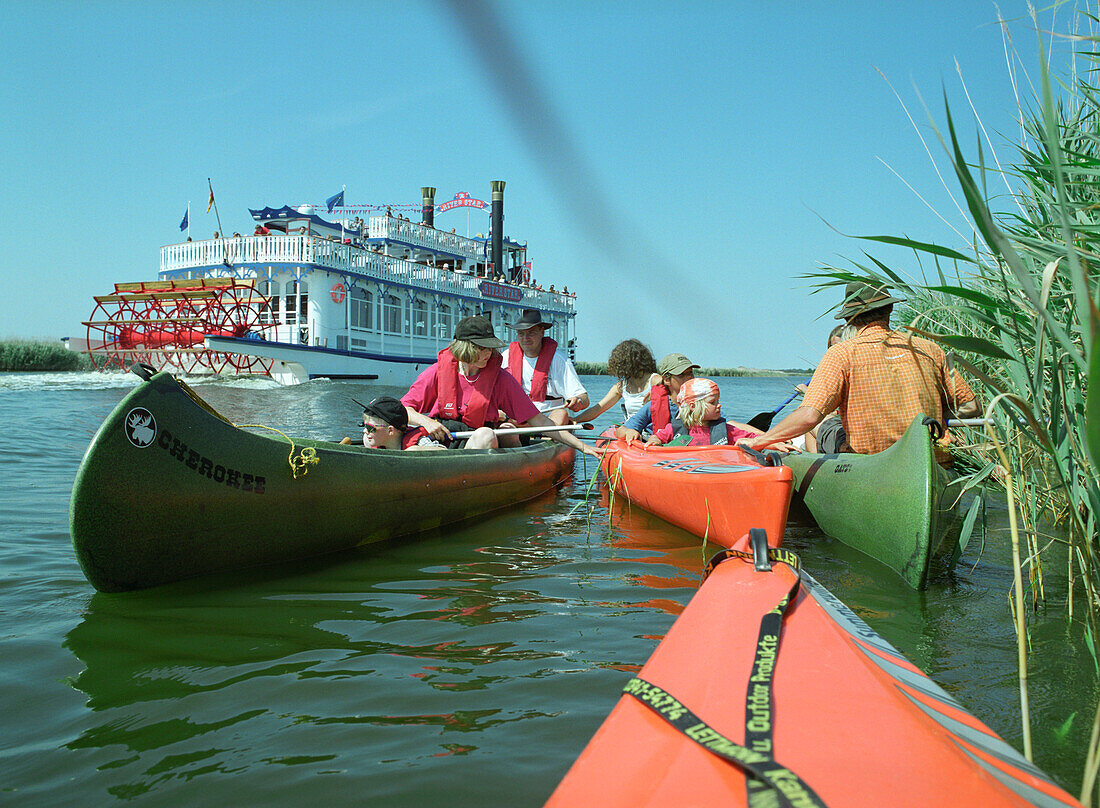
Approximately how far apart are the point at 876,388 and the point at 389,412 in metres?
3.04

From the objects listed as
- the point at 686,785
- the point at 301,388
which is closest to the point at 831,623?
the point at 686,785

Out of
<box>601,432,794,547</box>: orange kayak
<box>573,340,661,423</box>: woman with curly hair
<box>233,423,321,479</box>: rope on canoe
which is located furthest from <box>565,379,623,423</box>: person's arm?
<box>233,423,321,479</box>: rope on canoe

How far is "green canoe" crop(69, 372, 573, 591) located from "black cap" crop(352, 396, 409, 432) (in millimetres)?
475

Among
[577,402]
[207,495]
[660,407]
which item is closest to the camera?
[207,495]

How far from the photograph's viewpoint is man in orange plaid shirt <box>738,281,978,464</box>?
4.31 metres

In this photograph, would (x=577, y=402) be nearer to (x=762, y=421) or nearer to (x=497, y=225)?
(x=762, y=421)

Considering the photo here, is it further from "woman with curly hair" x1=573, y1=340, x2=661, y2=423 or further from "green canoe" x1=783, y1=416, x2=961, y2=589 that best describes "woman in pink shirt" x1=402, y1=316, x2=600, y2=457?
"green canoe" x1=783, y1=416, x2=961, y2=589

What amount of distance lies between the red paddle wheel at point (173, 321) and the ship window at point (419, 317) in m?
5.70

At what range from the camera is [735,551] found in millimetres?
2271

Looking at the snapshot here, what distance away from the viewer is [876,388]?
14.6 ft

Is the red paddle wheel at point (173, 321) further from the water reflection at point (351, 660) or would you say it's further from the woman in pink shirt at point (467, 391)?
the water reflection at point (351, 660)

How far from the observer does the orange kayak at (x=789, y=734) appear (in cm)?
116

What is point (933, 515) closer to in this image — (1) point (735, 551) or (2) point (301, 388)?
(1) point (735, 551)

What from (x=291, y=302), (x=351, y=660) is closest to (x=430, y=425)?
(x=351, y=660)
